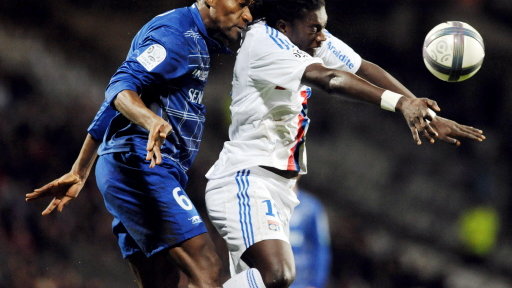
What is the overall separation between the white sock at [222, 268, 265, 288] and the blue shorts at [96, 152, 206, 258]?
0.32 metres

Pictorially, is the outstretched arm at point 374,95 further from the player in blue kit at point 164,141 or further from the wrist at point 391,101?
the player in blue kit at point 164,141

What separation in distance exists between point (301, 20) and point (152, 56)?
3.12 feet

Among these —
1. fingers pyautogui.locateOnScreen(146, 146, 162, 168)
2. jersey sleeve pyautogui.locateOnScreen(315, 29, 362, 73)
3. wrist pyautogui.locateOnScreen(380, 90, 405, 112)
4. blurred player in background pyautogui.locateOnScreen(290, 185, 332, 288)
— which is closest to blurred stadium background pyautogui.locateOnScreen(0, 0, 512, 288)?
blurred player in background pyautogui.locateOnScreen(290, 185, 332, 288)

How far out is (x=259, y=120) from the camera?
4.73m

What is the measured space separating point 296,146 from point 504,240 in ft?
30.9

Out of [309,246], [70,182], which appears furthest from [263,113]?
[309,246]

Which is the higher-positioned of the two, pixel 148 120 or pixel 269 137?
pixel 148 120

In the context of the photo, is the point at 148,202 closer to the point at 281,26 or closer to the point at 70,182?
the point at 70,182

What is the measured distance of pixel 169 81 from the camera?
4.55m

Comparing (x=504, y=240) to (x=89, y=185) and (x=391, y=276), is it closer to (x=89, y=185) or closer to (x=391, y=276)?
(x=391, y=276)

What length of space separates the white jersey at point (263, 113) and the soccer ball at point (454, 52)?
804 mm

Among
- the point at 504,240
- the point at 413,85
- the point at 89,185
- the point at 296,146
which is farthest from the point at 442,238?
the point at 296,146

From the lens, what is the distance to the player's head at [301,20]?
4.82 metres

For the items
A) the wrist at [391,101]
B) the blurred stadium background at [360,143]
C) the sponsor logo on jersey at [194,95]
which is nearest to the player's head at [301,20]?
the sponsor logo on jersey at [194,95]
